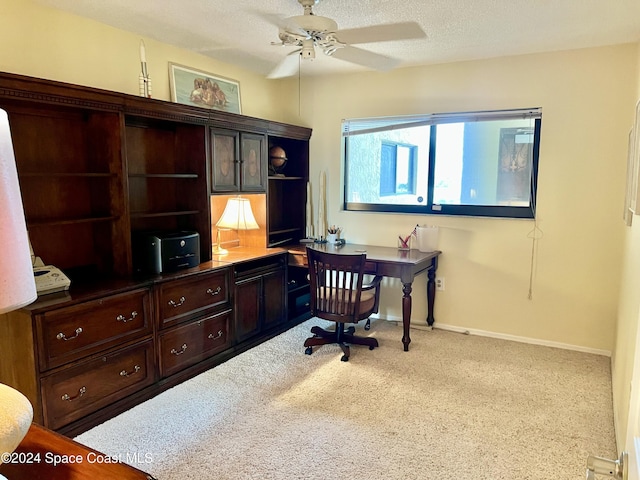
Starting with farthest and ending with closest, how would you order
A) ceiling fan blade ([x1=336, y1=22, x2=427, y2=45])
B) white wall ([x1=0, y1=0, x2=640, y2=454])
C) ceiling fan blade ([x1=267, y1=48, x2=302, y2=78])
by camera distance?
white wall ([x1=0, y1=0, x2=640, y2=454]), ceiling fan blade ([x1=267, y1=48, x2=302, y2=78]), ceiling fan blade ([x1=336, y1=22, x2=427, y2=45])

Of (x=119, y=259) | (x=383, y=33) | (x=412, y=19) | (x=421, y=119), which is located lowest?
(x=119, y=259)

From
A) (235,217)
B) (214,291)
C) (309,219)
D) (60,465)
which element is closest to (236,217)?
(235,217)

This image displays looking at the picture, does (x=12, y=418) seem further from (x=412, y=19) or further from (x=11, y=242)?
(x=412, y=19)

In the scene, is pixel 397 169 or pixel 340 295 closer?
pixel 340 295

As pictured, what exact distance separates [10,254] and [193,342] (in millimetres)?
2559

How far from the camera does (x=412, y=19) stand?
2.93m

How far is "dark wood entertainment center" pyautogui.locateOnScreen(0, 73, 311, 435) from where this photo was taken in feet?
7.86

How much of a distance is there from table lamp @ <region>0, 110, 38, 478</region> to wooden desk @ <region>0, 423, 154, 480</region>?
0.21 m

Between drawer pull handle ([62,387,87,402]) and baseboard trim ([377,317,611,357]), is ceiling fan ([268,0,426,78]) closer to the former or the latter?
drawer pull handle ([62,387,87,402])

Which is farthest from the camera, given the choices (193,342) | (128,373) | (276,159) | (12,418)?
(276,159)

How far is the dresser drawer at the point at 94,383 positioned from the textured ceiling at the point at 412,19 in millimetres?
2131

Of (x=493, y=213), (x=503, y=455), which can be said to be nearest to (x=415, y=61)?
(x=493, y=213)

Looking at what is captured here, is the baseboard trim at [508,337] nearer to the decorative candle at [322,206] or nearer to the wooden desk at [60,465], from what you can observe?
the decorative candle at [322,206]

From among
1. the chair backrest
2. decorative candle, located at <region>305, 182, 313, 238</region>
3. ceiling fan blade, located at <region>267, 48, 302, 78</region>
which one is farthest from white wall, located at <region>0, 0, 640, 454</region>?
the chair backrest
